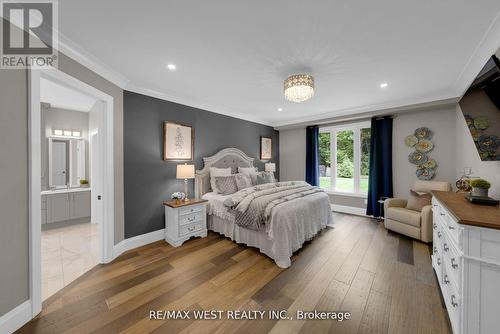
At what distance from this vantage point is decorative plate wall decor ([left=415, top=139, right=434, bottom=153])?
383 cm

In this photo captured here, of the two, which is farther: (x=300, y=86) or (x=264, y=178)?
(x=264, y=178)

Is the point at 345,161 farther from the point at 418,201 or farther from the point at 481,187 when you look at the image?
the point at 481,187

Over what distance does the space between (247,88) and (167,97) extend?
1.48m

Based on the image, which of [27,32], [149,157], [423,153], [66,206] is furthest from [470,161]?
[66,206]

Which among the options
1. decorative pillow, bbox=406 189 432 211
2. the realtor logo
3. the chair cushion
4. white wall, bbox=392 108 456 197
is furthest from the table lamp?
white wall, bbox=392 108 456 197

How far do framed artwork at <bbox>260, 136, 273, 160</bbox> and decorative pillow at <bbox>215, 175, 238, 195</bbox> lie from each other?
2.00 metres

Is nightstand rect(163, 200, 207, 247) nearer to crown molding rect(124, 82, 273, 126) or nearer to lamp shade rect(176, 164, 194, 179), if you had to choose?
lamp shade rect(176, 164, 194, 179)

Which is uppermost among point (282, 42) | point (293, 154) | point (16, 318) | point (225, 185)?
point (282, 42)

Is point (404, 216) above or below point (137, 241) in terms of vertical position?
above

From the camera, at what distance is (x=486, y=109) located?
185cm

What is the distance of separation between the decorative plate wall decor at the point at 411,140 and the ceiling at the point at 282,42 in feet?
3.15

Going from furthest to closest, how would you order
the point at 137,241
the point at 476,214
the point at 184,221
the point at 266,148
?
the point at 266,148, the point at 184,221, the point at 137,241, the point at 476,214

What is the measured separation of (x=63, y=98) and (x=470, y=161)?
7297mm

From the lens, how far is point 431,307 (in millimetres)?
1763
